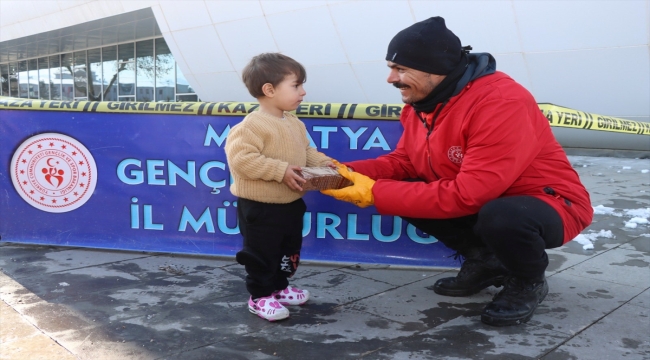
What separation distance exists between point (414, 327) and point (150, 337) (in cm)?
124

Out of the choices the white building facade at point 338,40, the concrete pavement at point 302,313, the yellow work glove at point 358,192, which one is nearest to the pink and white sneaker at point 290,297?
the concrete pavement at point 302,313

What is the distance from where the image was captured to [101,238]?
14.1 feet

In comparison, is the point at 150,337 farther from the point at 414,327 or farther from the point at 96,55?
the point at 96,55

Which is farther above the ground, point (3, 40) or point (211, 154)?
point (3, 40)

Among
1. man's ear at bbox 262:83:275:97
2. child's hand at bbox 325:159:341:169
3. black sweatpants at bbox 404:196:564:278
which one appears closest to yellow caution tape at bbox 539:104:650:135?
black sweatpants at bbox 404:196:564:278

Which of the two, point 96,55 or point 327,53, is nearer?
point 327,53

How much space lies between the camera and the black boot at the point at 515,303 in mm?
2877

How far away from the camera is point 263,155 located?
9.52 feet

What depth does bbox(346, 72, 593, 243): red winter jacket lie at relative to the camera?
8.79 feet

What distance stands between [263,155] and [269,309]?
0.75 metres

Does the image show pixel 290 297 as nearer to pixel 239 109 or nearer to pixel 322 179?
pixel 322 179

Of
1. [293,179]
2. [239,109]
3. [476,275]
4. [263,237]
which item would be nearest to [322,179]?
[293,179]

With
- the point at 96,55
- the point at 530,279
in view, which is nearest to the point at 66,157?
the point at 530,279

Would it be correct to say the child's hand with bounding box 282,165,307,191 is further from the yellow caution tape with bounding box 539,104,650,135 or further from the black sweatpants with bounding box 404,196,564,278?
the yellow caution tape with bounding box 539,104,650,135
